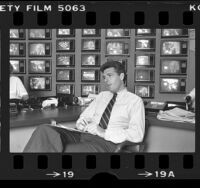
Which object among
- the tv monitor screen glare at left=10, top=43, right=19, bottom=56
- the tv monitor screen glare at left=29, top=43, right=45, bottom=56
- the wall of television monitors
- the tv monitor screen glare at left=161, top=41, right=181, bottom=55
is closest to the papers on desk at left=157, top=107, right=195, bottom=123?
the wall of television monitors

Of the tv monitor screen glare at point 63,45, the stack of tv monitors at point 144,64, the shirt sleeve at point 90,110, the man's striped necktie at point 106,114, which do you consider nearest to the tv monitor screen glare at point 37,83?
the tv monitor screen glare at point 63,45

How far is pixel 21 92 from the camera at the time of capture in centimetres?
216

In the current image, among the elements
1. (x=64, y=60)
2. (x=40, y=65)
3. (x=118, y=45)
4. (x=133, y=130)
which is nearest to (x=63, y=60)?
(x=64, y=60)

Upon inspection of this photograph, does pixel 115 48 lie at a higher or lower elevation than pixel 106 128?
higher

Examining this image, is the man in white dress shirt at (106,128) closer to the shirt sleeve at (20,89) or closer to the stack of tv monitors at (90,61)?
the stack of tv monitors at (90,61)

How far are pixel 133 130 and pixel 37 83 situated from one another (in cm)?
66

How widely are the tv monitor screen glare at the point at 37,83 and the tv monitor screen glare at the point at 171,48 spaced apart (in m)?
0.76

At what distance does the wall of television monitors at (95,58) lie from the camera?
6.82 feet

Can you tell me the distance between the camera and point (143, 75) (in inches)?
84.0

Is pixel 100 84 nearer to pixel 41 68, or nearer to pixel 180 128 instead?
pixel 41 68

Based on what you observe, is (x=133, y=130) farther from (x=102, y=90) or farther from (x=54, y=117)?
(x=54, y=117)

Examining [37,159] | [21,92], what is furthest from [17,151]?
[21,92]

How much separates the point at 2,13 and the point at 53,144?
2.48 ft

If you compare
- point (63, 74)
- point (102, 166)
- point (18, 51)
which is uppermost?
point (18, 51)
